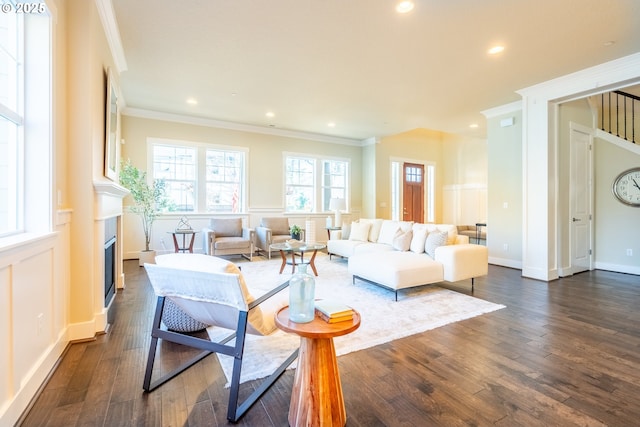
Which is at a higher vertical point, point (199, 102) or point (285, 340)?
point (199, 102)

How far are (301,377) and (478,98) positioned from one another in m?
5.21

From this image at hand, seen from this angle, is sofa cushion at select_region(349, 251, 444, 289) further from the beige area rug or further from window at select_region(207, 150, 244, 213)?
window at select_region(207, 150, 244, 213)

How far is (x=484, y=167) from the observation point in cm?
794

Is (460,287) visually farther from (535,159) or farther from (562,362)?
(535,159)

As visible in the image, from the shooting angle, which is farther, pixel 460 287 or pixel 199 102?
pixel 199 102

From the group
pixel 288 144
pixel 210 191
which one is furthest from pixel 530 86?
pixel 210 191

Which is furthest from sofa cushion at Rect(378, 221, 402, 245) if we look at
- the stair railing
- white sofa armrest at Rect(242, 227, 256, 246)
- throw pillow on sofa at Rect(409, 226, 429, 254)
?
the stair railing

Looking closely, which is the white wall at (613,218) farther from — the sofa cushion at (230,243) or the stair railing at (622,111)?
the sofa cushion at (230,243)

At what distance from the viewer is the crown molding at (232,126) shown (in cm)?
588

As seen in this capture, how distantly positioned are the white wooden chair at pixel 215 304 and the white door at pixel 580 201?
17.7 feet

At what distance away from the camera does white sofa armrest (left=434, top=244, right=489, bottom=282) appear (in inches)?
148

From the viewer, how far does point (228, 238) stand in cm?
580

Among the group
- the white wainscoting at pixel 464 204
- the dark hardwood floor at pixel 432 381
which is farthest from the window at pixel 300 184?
the dark hardwood floor at pixel 432 381

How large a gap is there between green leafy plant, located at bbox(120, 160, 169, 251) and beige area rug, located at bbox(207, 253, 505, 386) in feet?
7.01
